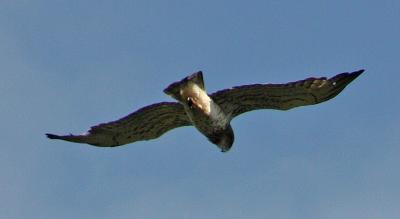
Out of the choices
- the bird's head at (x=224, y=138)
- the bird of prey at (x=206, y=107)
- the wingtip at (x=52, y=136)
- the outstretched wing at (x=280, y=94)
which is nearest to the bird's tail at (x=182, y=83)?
the bird of prey at (x=206, y=107)

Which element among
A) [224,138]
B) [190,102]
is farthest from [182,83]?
[224,138]

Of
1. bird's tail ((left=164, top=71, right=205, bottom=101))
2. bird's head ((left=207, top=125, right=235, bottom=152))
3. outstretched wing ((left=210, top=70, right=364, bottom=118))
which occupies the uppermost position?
bird's tail ((left=164, top=71, right=205, bottom=101))

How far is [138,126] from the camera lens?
29031 millimetres

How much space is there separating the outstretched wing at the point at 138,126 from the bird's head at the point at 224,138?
0.72 metres

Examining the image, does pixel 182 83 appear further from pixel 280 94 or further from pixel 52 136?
pixel 52 136

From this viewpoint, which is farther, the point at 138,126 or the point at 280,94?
the point at 138,126

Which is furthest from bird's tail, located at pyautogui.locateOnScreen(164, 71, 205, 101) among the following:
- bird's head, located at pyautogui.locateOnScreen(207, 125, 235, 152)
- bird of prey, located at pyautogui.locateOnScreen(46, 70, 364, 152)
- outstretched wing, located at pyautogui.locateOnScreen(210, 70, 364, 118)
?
bird's head, located at pyautogui.locateOnScreen(207, 125, 235, 152)

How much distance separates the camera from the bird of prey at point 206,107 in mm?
27703

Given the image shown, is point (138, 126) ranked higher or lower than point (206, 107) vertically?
higher

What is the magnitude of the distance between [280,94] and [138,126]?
2705mm

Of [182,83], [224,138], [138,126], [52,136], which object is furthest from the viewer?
[138,126]

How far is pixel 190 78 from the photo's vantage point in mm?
27672

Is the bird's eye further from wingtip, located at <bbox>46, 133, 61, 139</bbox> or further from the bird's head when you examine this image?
wingtip, located at <bbox>46, 133, 61, 139</bbox>

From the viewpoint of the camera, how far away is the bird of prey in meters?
27.7
